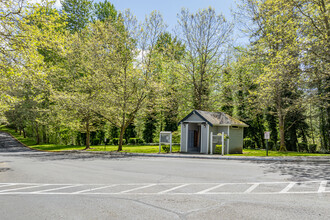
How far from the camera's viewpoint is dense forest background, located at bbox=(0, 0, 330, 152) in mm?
14855

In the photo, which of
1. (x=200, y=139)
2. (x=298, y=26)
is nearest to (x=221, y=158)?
(x=200, y=139)

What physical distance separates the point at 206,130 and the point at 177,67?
10.9 metres

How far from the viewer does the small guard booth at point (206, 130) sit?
23.0 meters

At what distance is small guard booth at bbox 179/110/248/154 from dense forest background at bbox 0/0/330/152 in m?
3.35

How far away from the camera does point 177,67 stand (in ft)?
102

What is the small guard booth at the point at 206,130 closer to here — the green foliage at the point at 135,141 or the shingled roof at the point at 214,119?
the shingled roof at the point at 214,119

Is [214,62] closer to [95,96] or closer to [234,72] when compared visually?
[234,72]

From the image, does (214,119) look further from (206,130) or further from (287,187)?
(287,187)

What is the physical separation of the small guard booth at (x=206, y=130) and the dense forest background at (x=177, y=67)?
11.0 feet

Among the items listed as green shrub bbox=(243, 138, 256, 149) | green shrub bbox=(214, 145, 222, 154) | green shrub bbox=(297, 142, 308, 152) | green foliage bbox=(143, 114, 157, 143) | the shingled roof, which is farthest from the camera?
green foliage bbox=(143, 114, 157, 143)

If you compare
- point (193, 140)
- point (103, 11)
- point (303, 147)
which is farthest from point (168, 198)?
point (103, 11)

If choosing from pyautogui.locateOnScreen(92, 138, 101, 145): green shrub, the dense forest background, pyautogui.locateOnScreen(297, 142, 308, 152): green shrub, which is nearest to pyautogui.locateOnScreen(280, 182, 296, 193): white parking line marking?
the dense forest background

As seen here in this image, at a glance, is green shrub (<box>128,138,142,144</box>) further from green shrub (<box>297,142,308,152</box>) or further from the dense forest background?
green shrub (<box>297,142,308,152</box>)

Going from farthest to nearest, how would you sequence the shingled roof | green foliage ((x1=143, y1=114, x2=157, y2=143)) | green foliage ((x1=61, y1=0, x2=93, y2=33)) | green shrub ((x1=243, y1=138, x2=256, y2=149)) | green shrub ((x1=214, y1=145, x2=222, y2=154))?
green foliage ((x1=143, y1=114, x2=157, y2=143))
green foliage ((x1=61, y1=0, x2=93, y2=33))
green shrub ((x1=243, y1=138, x2=256, y2=149))
the shingled roof
green shrub ((x1=214, y1=145, x2=222, y2=154))
